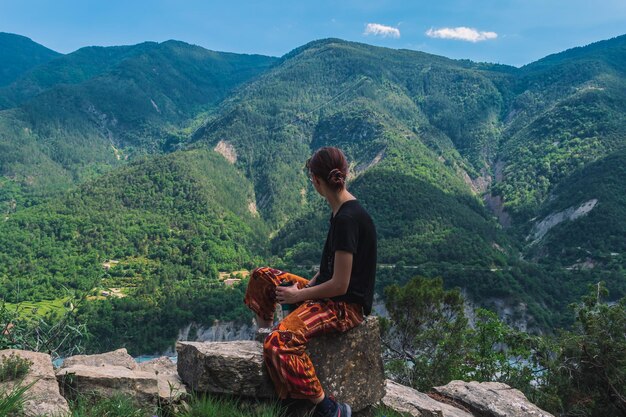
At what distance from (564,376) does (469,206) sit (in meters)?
140

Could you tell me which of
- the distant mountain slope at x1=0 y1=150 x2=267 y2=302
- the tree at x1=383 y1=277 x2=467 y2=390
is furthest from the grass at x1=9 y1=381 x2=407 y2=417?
the distant mountain slope at x1=0 y1=150 x2=267 y2=302

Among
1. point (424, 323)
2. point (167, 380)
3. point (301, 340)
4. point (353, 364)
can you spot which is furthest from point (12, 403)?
point (424, 323)

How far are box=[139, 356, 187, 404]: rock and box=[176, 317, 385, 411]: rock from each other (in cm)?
14

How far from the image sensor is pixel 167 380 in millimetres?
5211

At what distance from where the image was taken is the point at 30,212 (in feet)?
→ 423

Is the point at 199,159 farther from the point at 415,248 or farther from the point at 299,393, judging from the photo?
the point at 299,393

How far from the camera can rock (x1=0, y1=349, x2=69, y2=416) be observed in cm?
363

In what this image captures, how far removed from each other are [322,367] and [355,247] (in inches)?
54.6

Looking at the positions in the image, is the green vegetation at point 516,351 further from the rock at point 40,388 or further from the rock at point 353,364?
the rock at point 40,388

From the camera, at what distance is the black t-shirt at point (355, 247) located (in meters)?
4.34

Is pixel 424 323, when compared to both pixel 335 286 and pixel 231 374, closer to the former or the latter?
pixel 231 374

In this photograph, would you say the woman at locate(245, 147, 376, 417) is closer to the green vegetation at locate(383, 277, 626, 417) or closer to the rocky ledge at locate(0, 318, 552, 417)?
the rocky ledge at locate(0, 318, 552, 417)

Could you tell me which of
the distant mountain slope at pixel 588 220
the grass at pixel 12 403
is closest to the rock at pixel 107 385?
the grass at pixel 12 403

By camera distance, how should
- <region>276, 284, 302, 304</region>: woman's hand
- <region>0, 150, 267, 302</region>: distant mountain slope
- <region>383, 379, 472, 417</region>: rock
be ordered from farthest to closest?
<region>0, 150, 267, 302</region>: distant mountain slope, <region>383, 379, 472, 417</region>: rock, <region>276, 284, 302, 304</region>: woman's hand
